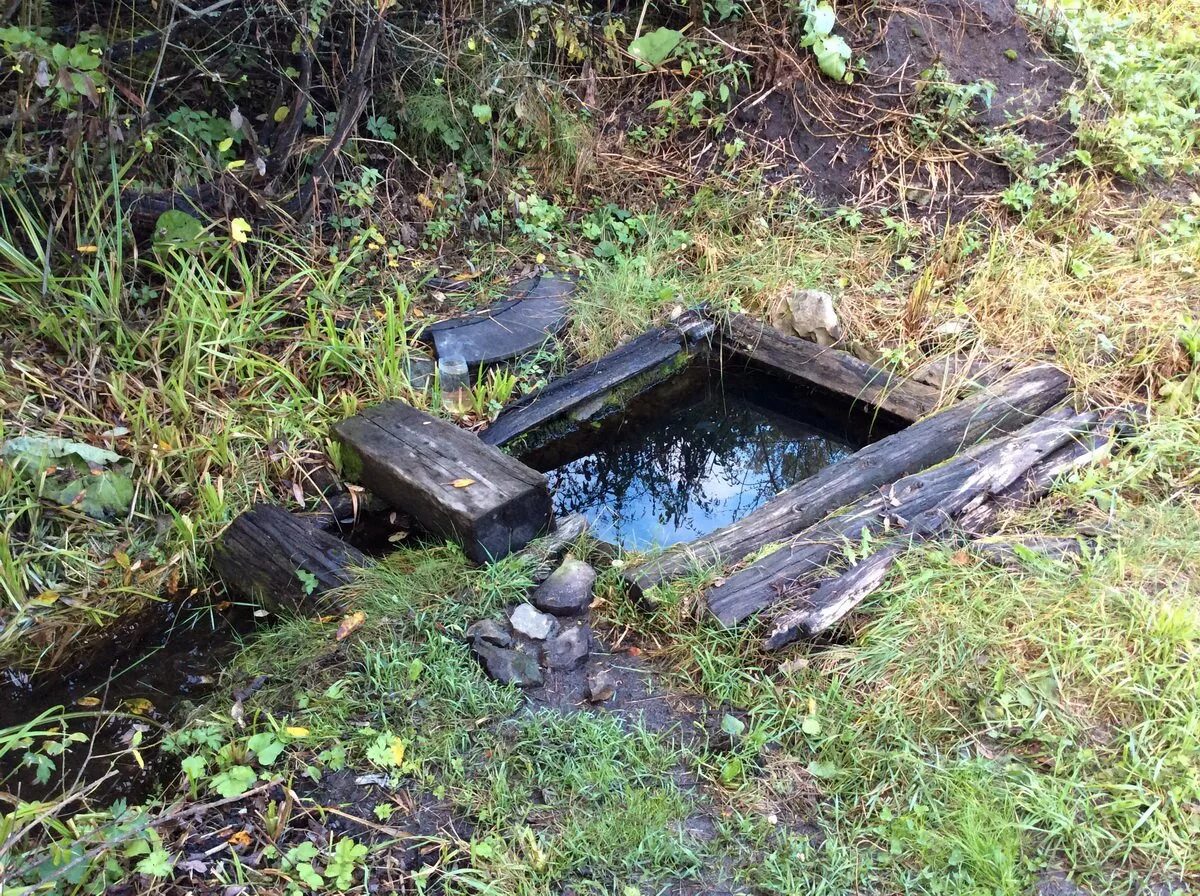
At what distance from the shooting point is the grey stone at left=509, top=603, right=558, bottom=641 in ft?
9.19

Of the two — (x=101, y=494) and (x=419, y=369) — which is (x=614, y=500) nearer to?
(x=419, y=369)

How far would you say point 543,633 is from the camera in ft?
9.20

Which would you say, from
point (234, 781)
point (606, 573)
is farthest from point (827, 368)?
point (234, 781)

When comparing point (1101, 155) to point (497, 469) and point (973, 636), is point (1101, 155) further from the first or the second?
point (497, 469)

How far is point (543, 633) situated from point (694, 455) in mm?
1432

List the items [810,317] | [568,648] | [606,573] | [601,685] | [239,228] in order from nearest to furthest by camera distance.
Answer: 1. [601,685]
2. [568,648]
3. [606,573]
4. [239,228]
5. [810,317]

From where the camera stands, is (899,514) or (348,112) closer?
(899,514)

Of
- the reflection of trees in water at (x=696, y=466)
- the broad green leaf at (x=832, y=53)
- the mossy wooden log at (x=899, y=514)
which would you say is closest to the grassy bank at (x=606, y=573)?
the mossy wooden log at (x=899, y=514)

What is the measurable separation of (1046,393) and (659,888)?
2613mm

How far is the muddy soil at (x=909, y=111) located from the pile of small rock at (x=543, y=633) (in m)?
2.92

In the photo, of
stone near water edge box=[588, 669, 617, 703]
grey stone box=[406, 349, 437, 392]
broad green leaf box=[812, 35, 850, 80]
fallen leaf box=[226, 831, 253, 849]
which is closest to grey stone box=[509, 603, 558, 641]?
stone near water edge box=[588, 669, 617, 703]

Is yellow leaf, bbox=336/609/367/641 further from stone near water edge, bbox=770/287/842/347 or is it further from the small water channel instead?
stone near water edge, bbox=770/287/842/347

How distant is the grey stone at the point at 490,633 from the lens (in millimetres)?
2758

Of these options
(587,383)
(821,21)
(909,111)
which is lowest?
(587,383)
